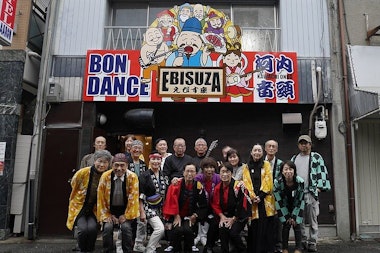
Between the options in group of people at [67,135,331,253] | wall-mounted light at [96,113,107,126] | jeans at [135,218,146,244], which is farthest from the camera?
wall-mounted light at [96,113,107,126]

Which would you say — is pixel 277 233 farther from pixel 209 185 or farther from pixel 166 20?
pixel 166 20

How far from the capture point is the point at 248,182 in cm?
554

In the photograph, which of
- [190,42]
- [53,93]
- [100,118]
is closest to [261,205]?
[190,42]

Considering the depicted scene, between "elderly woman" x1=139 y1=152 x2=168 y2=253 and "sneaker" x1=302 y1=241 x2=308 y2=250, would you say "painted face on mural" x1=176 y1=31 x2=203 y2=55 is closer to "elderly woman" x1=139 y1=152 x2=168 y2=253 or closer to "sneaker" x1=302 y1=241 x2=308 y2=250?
"elderly woman" x1=139 y1=152 x2=168 y2=253

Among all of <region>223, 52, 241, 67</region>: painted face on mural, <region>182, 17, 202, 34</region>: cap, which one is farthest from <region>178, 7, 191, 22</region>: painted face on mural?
<region>223, 52, 241, 67</region>: painted face on mural

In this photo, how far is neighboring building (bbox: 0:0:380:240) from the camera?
7523mm

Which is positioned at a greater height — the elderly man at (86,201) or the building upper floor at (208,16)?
the building upper floor at (208,16)

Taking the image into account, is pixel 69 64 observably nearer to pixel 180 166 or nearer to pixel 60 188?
pixel 60 188

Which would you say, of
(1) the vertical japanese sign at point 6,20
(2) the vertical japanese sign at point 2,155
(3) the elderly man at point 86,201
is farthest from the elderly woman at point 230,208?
(1) the vertical japanese sign at point 6,20

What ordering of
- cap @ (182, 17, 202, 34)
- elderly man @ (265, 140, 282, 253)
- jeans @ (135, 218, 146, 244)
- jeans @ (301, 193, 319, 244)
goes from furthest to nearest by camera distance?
cap @ (182, 17, 202, 34) < jeans @ (301, 193, 319, 244) < jeans @ (135, 218, 146, 244) < elderly man @ (265, 140, 282, 253)

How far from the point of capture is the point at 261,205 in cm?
554

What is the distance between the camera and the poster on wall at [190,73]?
305 inches

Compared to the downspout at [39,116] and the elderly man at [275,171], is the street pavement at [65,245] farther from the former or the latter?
the elderly man at [275,171]

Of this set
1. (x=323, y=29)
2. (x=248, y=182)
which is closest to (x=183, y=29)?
(x=323, y=29)
